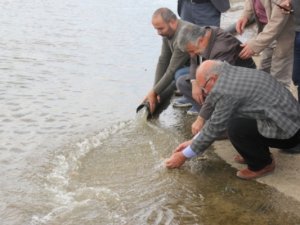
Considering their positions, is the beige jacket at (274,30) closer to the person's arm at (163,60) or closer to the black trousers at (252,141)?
the black trousers at (252,141)

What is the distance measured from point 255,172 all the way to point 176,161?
2.34 feet

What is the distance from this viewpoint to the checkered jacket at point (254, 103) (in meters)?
4.19

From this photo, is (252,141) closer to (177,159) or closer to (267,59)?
(177,159)

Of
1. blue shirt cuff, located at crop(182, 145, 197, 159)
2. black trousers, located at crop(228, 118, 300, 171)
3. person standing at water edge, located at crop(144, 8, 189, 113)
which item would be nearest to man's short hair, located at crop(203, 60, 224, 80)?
black trousers, located at crop(228, 118, 300, 171)

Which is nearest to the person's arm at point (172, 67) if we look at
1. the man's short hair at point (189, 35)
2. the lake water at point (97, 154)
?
the lake water at point (97, 154)

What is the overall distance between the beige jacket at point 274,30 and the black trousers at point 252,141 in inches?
41.2

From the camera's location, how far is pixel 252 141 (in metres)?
4.45

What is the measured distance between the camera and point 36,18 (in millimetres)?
13445

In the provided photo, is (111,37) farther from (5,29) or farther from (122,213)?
(122,213)

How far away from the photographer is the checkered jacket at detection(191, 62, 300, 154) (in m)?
4.19

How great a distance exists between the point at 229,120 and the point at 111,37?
8005 mm

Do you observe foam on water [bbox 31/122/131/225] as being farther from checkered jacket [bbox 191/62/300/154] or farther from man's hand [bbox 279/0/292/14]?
man's hand [bbox 279/0/292/14]

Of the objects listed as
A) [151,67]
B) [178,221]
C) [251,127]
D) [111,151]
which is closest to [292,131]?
[251,127]

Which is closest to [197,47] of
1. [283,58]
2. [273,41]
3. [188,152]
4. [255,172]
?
[273,41]
